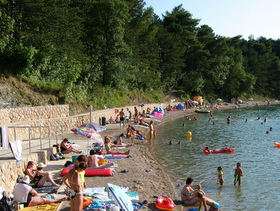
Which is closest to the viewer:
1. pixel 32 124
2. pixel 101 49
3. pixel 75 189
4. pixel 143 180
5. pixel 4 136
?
pixel 75 189

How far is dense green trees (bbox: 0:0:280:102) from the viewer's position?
19.9 metres

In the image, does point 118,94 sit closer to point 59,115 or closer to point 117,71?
point 117,71

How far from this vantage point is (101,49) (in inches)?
1220

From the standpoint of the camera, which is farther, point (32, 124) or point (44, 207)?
point (32, 124)

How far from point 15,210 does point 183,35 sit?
5861 cm

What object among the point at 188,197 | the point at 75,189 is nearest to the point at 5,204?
the point at 75,189

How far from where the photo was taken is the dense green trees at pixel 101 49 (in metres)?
19.9

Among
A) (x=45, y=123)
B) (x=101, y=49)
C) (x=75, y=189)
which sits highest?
(x=101, y=49)

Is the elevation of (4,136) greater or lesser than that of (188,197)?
greater

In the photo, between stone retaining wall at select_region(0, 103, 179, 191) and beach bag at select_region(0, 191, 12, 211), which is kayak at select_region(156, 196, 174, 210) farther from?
stone retaining wall at select_region(0, 103, 179, 191)

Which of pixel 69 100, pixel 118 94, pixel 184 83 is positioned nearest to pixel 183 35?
pixel 184 83

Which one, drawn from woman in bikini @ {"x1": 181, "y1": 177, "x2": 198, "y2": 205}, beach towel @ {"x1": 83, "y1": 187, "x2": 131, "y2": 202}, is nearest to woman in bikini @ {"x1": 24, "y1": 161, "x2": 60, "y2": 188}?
beach towel @ {"x1": 83, "y1": 187, "x2": 131, "y2": 202}

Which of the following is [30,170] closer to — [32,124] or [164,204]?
[164,204]

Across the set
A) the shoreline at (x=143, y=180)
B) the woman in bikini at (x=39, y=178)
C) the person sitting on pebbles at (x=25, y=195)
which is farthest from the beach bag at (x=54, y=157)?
the person sitting on pebbles at (x=25, y=195)
